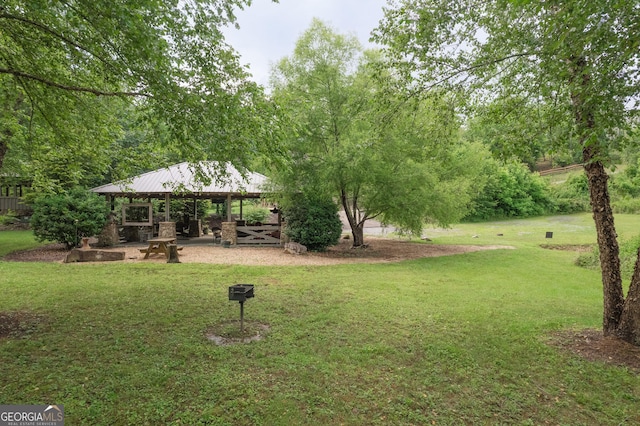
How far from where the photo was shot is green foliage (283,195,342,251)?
13539 millimetres

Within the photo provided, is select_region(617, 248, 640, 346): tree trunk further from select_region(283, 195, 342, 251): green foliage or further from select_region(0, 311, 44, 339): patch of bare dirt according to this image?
select_region(283, 195, 342, 251): green foliage

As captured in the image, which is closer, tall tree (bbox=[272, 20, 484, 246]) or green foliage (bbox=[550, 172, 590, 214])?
tall tree (bbox=[272, 20, 484, 246])

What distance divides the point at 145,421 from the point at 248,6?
17.1ft

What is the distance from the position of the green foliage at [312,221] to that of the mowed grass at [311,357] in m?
5.20

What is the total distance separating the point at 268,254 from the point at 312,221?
6.77ft

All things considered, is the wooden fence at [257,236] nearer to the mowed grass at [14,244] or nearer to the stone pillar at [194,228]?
the stone pillar at [194,228]

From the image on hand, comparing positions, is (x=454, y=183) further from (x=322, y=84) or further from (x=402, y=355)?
(x=402, y=355)

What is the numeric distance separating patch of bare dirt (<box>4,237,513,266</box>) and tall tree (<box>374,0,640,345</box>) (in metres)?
7.55

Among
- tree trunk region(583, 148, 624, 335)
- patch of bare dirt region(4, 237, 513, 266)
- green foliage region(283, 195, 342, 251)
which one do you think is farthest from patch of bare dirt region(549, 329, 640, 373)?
green foliage region(283, 195, 342, 251)

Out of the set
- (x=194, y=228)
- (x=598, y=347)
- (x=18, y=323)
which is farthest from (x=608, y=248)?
(x=194, y=228)

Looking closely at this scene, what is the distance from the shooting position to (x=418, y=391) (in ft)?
12.1

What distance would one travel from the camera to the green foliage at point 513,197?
33.5m

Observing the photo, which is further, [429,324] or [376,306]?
[376,306]

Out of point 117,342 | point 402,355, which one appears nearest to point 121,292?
point 117,342
